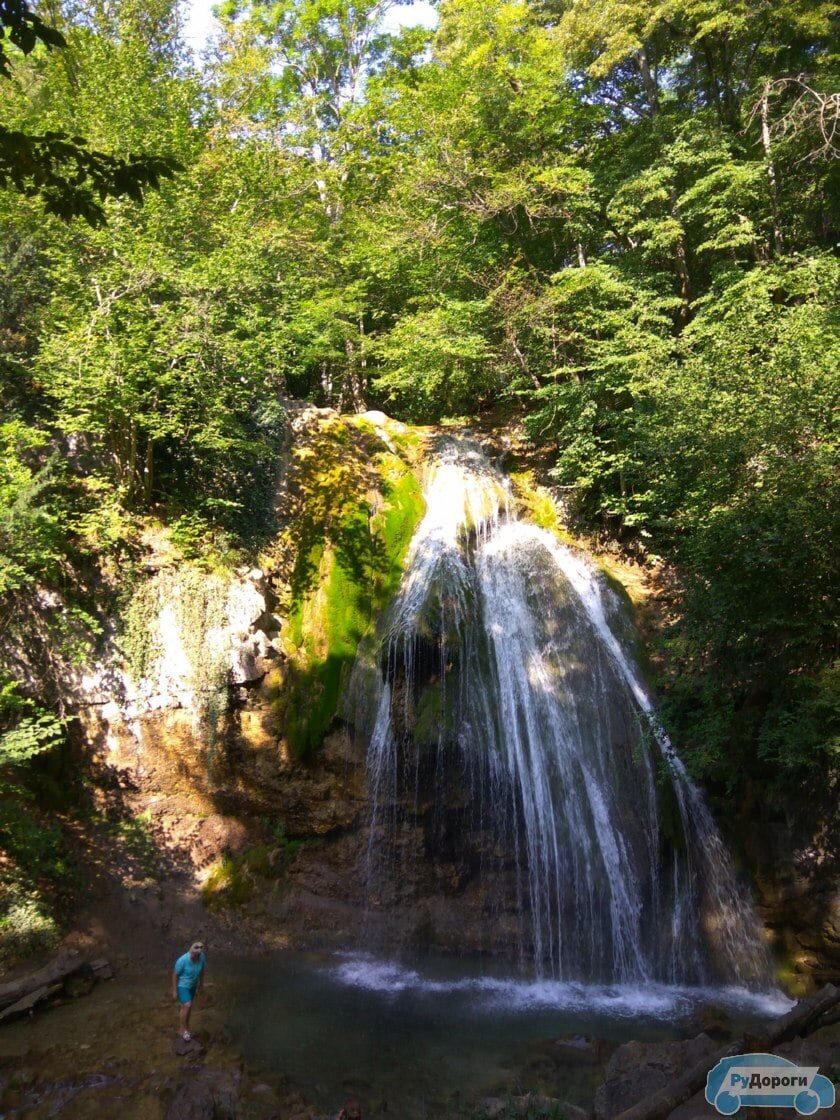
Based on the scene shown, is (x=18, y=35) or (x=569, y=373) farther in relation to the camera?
(x=569, y=373)

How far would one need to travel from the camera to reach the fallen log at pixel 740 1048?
462 centimetres

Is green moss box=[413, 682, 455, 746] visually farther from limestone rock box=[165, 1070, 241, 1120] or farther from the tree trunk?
the tree trunk

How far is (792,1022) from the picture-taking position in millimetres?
5559

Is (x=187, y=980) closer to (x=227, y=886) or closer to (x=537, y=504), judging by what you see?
(x=227, y=886)

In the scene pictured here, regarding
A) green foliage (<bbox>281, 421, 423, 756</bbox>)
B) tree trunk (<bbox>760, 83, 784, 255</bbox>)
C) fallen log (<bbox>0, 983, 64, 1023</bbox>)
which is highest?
tree trunk (<bbox>760, 83, 784, 255</bbox>)

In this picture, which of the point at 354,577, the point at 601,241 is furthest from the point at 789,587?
the point at 601,241

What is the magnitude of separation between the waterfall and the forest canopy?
40.6 inches

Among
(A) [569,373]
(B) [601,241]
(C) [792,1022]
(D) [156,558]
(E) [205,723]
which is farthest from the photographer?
(B) [601,241]

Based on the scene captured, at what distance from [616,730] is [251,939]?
5.75 m

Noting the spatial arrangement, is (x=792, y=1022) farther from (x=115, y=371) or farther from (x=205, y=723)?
(x=115, y=371)

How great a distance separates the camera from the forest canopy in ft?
28.1

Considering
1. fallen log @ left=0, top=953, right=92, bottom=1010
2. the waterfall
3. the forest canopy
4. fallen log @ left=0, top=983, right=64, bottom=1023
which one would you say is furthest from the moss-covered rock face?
fallen log @ left=0, top=983, right=64, bottom=1023

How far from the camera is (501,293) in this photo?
1405 cm

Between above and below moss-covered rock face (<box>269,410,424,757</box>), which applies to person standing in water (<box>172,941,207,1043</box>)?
below
